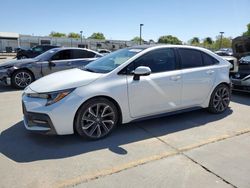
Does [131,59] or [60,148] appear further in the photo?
[131,59]

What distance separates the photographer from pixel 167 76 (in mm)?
4418

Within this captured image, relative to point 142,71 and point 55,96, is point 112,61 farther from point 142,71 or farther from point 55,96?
point 55,96

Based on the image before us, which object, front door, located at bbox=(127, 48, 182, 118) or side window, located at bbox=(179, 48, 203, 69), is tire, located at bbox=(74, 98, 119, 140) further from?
side window, located at bbox=(179, 48, 203, 69)

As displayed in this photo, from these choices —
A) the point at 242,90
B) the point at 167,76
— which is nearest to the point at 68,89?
the point at 167,76

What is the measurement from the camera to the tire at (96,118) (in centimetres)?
375

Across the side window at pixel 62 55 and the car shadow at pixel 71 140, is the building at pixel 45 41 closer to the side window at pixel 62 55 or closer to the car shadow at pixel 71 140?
the side window at pixel 62 55

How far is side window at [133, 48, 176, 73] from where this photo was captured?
14.2 feet

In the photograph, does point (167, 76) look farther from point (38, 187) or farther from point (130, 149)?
point (38, 187)

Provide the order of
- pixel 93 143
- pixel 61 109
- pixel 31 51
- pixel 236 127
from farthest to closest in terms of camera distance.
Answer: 1. pixel 31 51
2. pixel 236 127
3. pixel 93 143
4. pixel 61 109

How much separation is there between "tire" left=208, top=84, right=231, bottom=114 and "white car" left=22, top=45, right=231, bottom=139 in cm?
2

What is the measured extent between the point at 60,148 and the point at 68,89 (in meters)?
0.89

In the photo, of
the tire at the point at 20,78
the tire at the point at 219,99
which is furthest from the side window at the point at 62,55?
the tire at the point at 219,99

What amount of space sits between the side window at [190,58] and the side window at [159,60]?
238 millimetres

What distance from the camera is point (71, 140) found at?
3.91 meters
